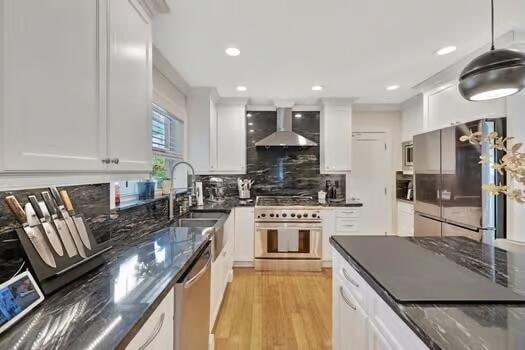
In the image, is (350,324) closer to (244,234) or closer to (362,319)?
(362,319)

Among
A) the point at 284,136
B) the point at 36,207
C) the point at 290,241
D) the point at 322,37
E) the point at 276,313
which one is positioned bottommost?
the point at 276,313

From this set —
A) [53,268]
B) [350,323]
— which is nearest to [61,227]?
[53,268]

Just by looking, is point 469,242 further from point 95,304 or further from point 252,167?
point 252,167

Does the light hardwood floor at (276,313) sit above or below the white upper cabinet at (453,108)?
below

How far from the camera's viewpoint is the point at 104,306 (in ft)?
2.96

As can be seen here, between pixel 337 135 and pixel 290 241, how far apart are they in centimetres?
182

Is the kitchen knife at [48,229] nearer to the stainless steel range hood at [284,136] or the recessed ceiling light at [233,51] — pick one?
the recessed ceiling light at [233,51]

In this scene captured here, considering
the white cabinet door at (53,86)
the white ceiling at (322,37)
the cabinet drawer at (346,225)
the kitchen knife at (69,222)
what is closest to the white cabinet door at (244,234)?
the cabinet drawer at (346,225)

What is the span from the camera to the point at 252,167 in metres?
4.52

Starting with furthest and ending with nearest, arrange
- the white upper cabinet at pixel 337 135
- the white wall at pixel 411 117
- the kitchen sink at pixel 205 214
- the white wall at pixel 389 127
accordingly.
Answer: the white wall at pixel 389 127 < the white upper cabinet at pixel 337 135 < the white wall at pixel 411 117 < the kitchen sink at pixel 205 214

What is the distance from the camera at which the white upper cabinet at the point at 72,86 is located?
727mm

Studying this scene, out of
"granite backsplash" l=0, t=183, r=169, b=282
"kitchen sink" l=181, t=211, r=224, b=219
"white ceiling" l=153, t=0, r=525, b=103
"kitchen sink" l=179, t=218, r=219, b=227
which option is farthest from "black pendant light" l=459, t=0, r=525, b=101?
"kitchen sink" l=181, t=211, r=224, b=219

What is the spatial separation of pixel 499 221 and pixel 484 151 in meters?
0.59

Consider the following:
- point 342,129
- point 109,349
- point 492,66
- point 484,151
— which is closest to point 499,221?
point 484,151
